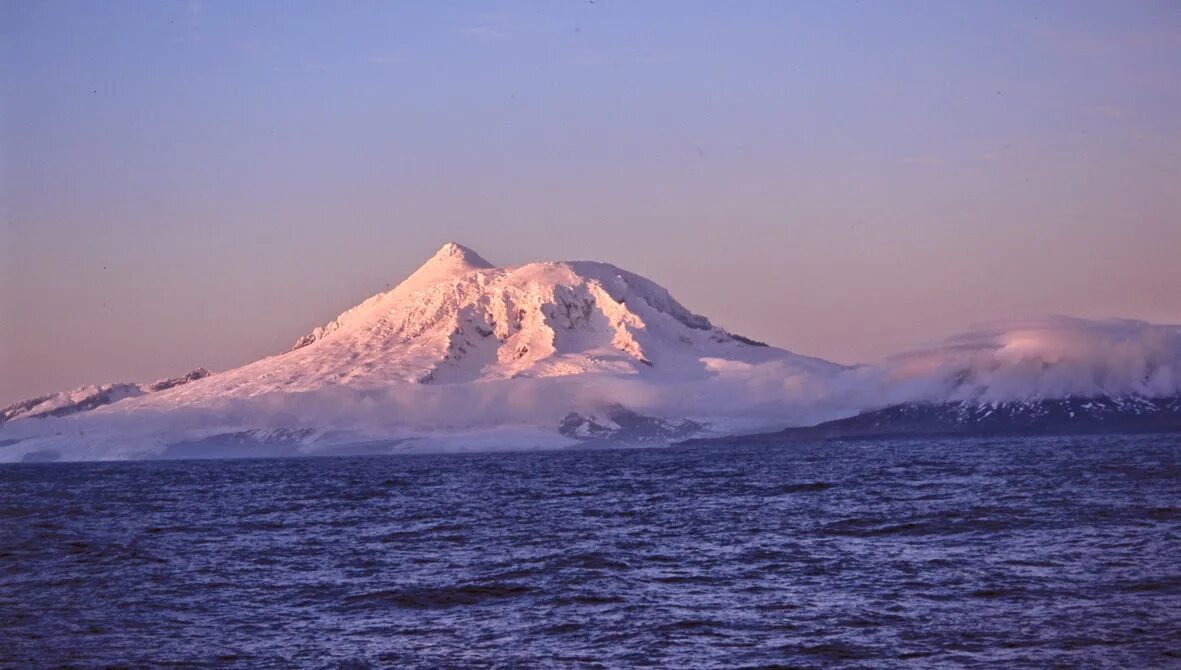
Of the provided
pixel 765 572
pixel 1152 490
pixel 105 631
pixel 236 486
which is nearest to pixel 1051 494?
pixel 1152 490

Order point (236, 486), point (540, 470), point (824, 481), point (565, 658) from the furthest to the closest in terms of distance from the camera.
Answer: point (540, 470), point (236, 486), point (824, 481), point (565, 658)

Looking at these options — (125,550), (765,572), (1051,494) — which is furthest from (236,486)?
(765,572)

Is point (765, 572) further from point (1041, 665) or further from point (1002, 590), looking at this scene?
point (1041, 665)

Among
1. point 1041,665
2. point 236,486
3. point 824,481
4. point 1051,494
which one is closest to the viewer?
point 1041,665

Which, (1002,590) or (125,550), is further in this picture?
(125,550)

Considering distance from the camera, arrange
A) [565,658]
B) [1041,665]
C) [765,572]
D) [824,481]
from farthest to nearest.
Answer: [824,481]
[765,572]
[565,658]
[1041,665]

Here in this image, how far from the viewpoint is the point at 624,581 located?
34406 millimetres

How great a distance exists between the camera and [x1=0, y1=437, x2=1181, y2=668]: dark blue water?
85.9ft

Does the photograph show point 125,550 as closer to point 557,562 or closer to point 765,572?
point 557,562

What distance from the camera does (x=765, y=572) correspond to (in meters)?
35.1

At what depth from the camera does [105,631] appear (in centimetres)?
2977

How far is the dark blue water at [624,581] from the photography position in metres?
26.2

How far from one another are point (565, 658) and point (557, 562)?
12966 mm

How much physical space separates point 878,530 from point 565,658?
67.2ft
